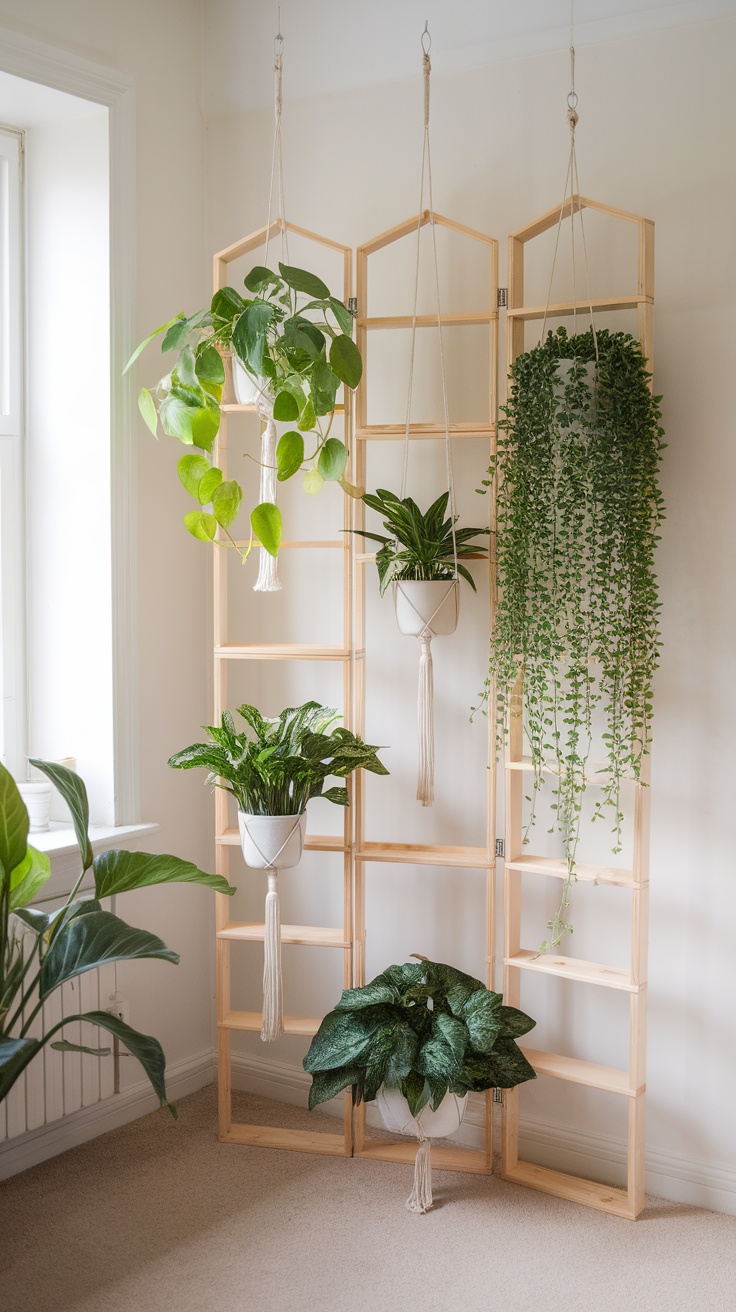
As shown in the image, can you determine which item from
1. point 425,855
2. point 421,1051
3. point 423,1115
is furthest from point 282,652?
point 423,1115

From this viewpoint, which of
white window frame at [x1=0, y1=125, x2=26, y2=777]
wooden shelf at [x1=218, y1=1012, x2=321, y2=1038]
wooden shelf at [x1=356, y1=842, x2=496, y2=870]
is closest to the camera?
wooden shelf at [x1=356, y1=842, x2=496, y2=870]

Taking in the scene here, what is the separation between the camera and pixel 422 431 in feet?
8.87

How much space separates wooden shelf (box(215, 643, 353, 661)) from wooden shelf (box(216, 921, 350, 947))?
70 cm

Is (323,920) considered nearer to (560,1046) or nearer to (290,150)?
(560,1046)

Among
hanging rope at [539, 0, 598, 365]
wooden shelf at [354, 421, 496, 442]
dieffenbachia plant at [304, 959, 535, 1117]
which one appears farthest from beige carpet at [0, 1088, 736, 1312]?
hanging rope at [539, 0, 598, 365]

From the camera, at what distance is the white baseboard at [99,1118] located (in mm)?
2733

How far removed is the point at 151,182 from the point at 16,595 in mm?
1159

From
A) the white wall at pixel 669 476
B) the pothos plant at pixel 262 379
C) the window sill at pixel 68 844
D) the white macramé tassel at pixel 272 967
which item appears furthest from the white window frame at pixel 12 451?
the white wall at pixel 669 476

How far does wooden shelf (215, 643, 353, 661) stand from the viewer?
2.76m

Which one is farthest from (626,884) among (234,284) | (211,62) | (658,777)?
(211,62)

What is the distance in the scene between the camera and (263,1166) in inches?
109

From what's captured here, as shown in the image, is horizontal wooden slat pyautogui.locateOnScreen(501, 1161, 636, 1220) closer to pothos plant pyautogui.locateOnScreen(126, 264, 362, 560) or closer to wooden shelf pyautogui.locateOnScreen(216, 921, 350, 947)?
wooden shelf pyautogui.locateOnScreen(216, 921, 350, 947)

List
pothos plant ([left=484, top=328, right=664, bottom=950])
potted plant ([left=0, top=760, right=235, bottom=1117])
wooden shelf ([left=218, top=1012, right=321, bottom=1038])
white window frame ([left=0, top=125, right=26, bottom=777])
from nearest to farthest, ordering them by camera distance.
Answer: potted plant ([left=0, top=760, right=235, bottom=1117]), pothos plant ([left=484, top=328, right=664, bottom=950]), wooden shelf ([left=218, top=1012, right=321, bottom=1038]), white window frame ([left=0, top=125, right=26, bottom=777])

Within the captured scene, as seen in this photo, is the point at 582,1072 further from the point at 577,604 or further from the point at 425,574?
the point at 425,574
